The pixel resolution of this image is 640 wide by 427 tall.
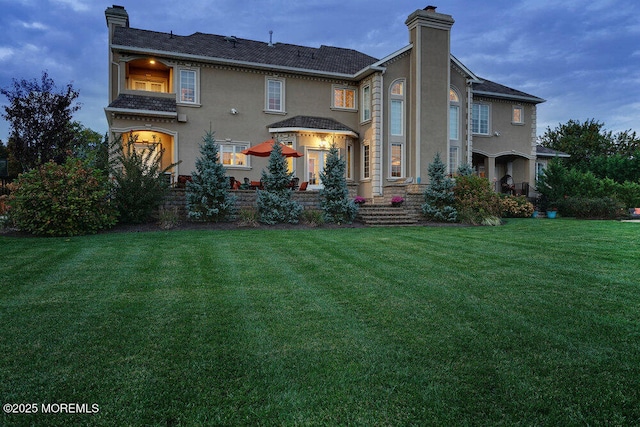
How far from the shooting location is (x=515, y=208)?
17.7 metres

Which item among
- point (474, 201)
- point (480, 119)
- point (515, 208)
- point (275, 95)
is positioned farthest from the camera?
point (480, 119)

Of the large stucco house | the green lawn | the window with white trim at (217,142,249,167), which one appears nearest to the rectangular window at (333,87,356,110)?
the large stucco house

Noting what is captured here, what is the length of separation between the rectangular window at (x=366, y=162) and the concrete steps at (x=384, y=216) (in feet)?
15.3

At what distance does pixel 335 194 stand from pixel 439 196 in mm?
4153

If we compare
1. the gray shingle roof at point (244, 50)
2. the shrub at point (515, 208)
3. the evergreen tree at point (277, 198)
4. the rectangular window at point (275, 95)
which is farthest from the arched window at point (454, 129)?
the evergreen tree at point (277, 198)

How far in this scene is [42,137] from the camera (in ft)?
52.2

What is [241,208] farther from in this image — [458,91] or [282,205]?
[458,91]

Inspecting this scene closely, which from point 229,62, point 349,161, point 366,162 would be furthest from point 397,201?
point 229,62

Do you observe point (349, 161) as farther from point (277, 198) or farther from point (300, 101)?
point (277, 198)

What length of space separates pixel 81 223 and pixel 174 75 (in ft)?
32.3

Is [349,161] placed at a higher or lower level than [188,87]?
lower

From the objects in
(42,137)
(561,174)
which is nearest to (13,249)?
(42,137)

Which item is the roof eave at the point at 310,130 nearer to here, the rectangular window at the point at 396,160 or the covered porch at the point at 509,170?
the rectangular window at the point at 396,160

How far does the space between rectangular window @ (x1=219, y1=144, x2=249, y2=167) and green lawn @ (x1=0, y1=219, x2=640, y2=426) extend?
12582 millimetres
